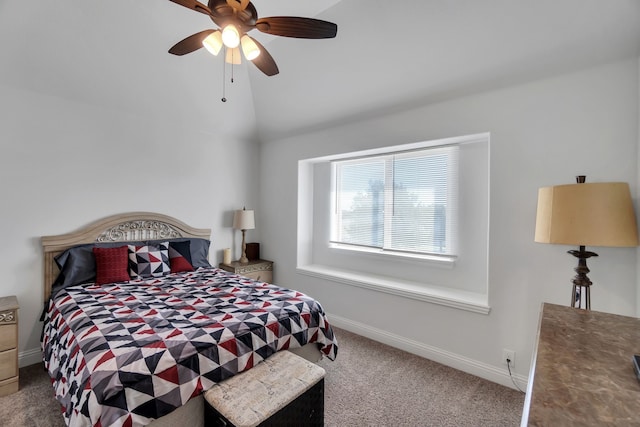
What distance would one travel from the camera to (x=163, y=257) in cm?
312

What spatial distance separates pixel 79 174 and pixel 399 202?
327 centimetres

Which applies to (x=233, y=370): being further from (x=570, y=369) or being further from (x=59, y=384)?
(x=570, y=369)

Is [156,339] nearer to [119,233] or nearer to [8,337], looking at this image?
[8,337]

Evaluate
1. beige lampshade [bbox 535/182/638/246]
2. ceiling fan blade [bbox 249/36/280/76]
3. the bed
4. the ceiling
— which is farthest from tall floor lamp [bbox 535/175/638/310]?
ceiling fan blade [bbox 249/36/280/76]

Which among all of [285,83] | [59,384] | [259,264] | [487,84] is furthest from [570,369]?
[259,264]

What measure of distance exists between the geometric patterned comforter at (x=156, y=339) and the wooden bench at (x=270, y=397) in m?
0.09

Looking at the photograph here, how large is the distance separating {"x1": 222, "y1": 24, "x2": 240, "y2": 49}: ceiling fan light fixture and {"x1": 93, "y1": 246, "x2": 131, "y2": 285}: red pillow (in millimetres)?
2221

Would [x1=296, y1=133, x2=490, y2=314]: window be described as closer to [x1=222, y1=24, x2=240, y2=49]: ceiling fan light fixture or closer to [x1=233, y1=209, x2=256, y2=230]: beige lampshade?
[x1=233, y1=209, x2=256, y2=230]: beige lampshade

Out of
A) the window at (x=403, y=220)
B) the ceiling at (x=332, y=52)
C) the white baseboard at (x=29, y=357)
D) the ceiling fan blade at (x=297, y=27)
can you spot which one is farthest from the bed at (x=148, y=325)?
the ceiling fan blade at (x=297, y=27)

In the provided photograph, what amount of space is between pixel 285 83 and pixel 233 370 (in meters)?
2.81

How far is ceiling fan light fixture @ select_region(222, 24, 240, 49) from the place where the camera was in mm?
1647

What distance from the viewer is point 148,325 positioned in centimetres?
181

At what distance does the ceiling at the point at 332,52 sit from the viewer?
1.92 meters

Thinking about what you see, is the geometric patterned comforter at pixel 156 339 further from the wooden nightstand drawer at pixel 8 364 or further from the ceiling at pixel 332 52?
the ceiling at pixel 332 52
